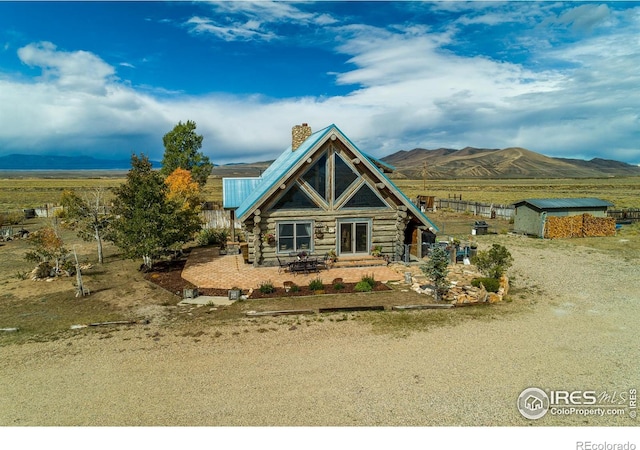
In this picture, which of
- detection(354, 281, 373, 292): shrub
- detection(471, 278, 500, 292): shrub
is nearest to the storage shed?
detection(471, 278, 500, 292): shrub

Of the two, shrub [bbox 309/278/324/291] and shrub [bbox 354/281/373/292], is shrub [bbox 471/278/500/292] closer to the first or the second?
shrub [bbox 354/281/373/292]

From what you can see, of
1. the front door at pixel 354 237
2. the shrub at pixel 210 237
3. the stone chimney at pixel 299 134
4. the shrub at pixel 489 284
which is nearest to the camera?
the shrub at pixel 489 284

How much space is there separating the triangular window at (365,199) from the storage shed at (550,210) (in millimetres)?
16583

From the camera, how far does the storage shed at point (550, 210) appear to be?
29.8 metres

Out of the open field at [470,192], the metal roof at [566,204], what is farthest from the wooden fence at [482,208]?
the open field at [470,192]

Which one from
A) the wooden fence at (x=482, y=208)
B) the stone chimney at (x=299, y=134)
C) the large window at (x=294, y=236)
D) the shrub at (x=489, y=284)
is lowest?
the shrub at (x=489, y=284)

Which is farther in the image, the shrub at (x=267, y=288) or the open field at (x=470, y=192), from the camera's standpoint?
the open field at (x=470, y=192)

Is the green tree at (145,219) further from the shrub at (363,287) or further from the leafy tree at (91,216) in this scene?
the shrub at (363,287)

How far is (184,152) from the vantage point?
52.4 metres

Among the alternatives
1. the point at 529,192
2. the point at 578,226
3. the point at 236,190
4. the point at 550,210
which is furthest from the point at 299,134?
the point at 529,192

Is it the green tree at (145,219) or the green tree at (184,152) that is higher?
the green tree at (184,152)

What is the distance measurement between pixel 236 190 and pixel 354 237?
8.88 m

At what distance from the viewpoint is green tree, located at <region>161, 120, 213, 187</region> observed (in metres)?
51.6

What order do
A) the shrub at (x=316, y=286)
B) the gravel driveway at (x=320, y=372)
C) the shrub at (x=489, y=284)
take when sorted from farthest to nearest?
the shrub at (x=316, y=286), the shrub at (x=489, y=284), the gravel driveway at (x=320, y=372)
